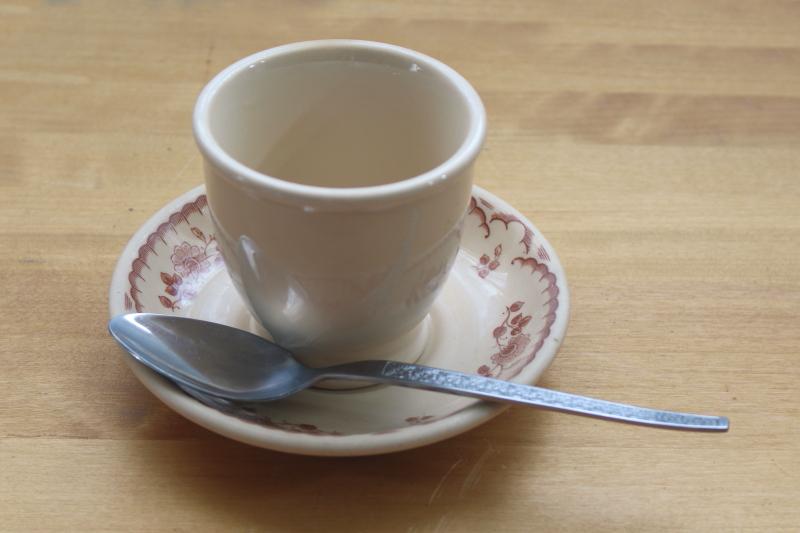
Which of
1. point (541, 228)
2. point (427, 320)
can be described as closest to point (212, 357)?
point (427, 320)

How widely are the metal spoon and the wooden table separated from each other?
3 cm

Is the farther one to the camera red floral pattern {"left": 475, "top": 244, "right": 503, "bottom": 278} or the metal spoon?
red floral pattern {"left": 475, "top": 244, "right": 503, "bottom": 278}

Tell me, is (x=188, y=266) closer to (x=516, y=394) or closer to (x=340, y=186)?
A: (x=340, y=186)

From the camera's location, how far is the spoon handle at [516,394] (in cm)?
41

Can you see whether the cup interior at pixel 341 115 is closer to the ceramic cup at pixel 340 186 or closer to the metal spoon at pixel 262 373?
the ceramic cup at pixel 340 186

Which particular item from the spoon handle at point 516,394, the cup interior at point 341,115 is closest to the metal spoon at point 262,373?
the spoon handle at point 516,394

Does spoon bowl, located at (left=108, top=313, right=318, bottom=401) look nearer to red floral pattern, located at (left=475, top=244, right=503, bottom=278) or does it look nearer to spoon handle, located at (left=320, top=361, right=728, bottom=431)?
spoon handle, located at (left=320, top=361, right=728, bottom=431)

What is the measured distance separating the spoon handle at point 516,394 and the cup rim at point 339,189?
93mm

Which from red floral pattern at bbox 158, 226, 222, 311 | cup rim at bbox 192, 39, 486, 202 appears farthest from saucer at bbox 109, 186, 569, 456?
cup rim at bbox 192, 39, 486, 202

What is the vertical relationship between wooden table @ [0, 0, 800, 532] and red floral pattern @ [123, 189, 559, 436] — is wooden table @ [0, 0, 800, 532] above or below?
below

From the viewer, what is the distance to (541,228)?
654mm

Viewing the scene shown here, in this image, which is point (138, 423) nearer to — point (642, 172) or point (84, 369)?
point (84, 369)

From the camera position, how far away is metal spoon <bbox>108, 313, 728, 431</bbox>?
0.41m

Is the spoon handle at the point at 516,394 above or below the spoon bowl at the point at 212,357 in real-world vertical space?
above
